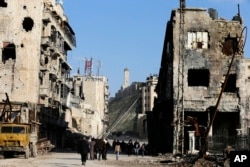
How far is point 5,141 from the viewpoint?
105 feet

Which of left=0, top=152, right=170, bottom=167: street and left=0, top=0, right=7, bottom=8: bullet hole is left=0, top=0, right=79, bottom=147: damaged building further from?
left=0, top=152, right=170, bottom=167: street

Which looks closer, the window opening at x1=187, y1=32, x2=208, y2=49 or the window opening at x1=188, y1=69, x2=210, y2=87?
the window opening at x1=187, y1=32, x2=208, y2=49

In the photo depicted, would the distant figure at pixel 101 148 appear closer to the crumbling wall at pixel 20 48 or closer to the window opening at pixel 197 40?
the window opening at pixel 197 40

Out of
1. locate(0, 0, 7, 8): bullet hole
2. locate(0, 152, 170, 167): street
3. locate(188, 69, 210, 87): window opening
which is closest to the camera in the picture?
locate(0, 152, 170, 167): street

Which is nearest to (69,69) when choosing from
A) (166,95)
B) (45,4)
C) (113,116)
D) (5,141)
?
(45,4)

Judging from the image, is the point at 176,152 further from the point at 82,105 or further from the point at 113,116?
the point at 113,116

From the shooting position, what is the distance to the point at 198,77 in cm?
4569

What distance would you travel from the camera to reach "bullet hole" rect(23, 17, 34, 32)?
170ft

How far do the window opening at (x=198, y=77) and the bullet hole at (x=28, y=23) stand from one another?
61.7 ft

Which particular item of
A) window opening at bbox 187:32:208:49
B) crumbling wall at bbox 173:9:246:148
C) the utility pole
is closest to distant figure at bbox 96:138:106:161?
the utility pole

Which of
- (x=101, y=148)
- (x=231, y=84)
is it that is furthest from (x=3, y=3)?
(x=231, y=84)

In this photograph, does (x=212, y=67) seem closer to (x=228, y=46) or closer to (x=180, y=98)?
(x=228, y=46)

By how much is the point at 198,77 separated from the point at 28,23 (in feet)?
65.7

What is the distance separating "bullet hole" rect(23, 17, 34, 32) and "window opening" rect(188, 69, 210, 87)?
1882 centimetres
